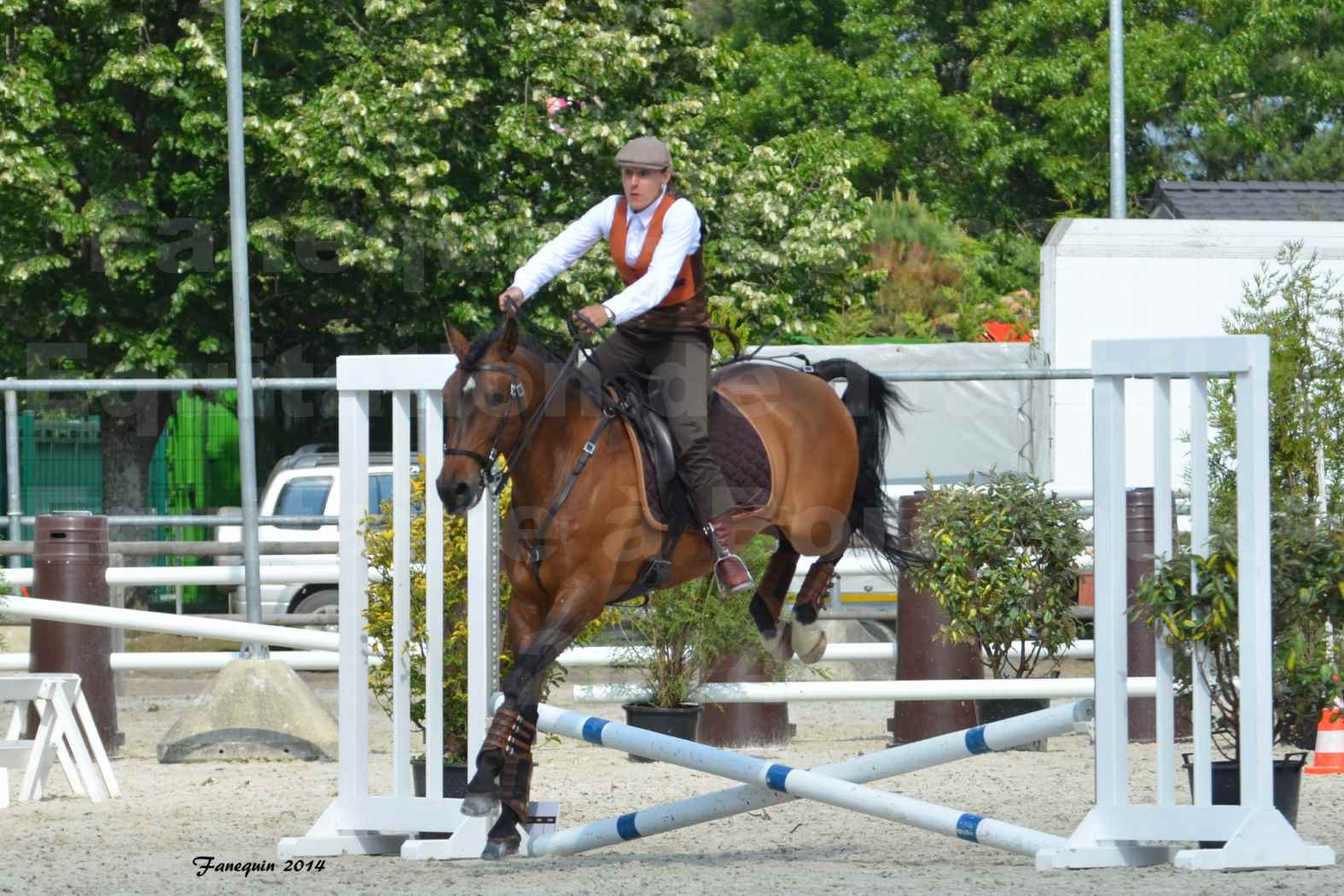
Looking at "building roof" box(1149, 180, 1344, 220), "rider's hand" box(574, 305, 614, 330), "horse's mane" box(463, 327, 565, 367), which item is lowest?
"horse's mane" box(463, 327, 565, 367)

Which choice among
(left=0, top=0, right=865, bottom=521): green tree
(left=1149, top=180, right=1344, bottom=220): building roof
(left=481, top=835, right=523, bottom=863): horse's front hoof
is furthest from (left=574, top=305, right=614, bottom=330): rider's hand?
(left=1149, top=180, right=1344, bottom=220): building roof

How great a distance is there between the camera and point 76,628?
9086 mm

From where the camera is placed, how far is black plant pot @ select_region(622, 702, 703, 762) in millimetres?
8344

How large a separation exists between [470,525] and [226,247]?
12757 mm

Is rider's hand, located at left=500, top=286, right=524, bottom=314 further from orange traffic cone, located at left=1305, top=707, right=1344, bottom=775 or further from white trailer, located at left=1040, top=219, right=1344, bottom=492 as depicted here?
white trailer, located at left=1040, top=219, right=1344, bottom=492

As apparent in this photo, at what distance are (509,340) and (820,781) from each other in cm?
157

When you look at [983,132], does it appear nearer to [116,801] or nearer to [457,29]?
[457,29]

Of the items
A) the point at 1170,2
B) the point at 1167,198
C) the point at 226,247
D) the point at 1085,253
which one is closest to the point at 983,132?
the point at 1170,2

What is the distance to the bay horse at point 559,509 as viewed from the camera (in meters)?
5.39

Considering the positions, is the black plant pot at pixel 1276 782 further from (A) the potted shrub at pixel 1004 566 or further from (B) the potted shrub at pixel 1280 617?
(A) the potted shrub at pixel 1004 566

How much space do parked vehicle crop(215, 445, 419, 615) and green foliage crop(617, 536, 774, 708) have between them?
4.18 metres

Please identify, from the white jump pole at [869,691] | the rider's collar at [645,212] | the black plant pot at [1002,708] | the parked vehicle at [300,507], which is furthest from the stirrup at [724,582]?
the parked vehicle at [300,507]

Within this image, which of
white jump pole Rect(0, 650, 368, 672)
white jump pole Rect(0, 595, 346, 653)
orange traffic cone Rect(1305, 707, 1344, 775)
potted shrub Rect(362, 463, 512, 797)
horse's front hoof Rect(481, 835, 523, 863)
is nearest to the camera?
horse's front hoof Rect(481, 835, 523, 863)

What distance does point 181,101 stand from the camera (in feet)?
56.4
